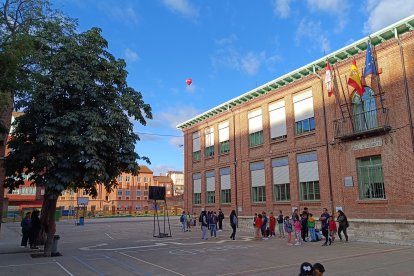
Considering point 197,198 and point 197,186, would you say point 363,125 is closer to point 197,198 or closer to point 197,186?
point 197,186

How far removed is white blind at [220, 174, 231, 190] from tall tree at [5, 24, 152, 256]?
1836 centimetres

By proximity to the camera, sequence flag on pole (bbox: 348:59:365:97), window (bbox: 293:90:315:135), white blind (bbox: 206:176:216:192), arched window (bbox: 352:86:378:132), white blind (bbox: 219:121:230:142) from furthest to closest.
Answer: white blind (bbox: 206:176:216:192), white blind (bbox: 219:121:230:142), window (bbox: 293:90:315:135), arched window (bbox: 352:86:378:132), flag on pole (bbox: 348:59:365:97)

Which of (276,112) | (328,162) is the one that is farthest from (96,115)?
(276,112)

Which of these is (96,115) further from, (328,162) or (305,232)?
(328,162)

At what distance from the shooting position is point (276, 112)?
28422 millimetres

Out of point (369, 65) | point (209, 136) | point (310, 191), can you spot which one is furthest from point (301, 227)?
point (209, 136)

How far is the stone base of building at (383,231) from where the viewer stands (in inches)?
712

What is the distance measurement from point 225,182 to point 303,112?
1166 centimetres

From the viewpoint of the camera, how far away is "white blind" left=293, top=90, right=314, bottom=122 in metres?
25.3

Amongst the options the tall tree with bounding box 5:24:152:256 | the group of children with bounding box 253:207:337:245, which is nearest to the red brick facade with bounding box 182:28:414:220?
the group of children with bounding box 253:207:337:245

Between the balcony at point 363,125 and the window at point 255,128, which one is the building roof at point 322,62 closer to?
the window at point 255,128

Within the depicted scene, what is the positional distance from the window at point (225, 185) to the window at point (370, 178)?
14378 mm

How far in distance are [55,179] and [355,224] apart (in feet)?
54.1

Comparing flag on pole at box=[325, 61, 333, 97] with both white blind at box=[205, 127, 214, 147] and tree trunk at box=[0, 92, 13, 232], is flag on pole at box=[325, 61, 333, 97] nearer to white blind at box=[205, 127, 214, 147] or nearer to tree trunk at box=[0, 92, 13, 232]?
white blind at box=[205, 127, 214, 147]
